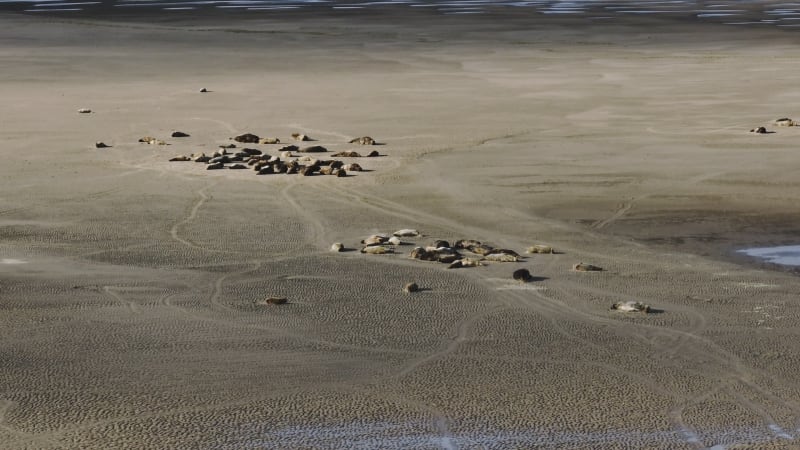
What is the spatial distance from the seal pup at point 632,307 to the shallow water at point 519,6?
98.1ft

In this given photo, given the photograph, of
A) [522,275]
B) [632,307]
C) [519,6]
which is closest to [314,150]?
[522,275]

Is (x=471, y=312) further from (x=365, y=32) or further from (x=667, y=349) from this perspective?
(x=365, y=32)

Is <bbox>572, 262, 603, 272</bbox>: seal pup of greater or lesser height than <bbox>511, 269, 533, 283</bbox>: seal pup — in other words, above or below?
below

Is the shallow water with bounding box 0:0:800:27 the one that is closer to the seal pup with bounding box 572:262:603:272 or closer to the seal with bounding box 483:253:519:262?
the seal with bounding box 483:253:519:262

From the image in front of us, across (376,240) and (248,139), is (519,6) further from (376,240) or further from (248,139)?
(376,240)

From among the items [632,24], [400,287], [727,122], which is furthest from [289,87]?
[632,24]

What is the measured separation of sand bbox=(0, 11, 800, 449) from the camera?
5910 mm

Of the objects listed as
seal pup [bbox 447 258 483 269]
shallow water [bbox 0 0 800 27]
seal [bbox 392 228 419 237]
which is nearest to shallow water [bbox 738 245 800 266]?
seal pup [bbox 447 258 483 269]

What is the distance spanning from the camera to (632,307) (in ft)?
24.9

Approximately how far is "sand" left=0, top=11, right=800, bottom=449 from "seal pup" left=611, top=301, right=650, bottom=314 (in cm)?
5

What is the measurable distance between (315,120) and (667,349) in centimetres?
983

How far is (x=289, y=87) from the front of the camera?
20.2 meters

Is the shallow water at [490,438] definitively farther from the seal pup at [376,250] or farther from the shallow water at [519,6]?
the shallow water at [519,6]

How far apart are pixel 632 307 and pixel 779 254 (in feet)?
6.26
